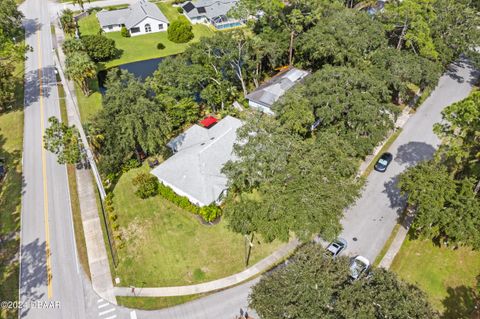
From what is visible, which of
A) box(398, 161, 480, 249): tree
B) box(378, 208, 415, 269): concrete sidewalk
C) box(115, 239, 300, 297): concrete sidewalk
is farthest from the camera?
box(378, 208, 415, 269): concrete sidewalk

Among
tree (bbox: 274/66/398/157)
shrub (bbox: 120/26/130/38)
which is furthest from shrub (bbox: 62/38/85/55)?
tree (bbox: 274/66/398/157)

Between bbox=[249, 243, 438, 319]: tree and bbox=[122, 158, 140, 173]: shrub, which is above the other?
bbox=[249, 243, 438, 319]: tree

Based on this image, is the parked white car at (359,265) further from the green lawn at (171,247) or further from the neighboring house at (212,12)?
the neighboring house at (212,12)

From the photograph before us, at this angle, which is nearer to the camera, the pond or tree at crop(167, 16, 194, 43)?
the pond

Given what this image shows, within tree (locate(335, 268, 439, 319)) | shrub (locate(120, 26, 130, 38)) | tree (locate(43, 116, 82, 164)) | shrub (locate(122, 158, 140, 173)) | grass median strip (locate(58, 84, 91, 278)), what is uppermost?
shrub (locate(120, 26, 130, 38))

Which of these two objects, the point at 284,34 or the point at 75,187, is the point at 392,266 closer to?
the point at 75,187

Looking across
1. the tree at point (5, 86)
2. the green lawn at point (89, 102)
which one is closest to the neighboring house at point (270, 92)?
the green lawn at point (89, 102)

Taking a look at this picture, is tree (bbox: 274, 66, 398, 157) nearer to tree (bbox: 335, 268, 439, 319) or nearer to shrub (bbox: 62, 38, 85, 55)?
tree (bbox: 335, 268, 439, 319)
